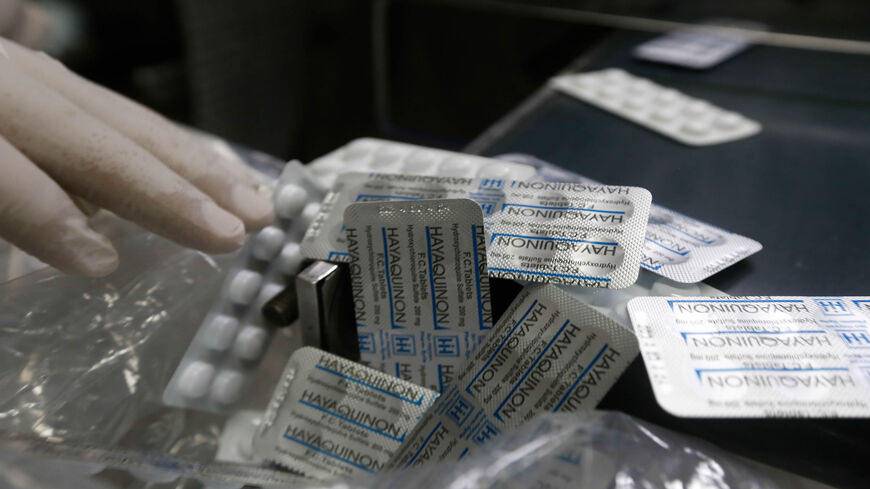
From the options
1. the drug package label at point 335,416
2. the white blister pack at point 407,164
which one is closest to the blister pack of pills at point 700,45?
the white blister pack at point 407,164

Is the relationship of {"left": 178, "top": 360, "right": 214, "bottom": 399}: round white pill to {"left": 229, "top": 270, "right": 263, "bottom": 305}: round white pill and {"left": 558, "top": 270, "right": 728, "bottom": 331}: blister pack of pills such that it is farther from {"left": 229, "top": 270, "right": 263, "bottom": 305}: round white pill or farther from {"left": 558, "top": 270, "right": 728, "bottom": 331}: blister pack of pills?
{"left": 558, "top": 270, "right": 728, "bottom": 331}: blister pack of pills

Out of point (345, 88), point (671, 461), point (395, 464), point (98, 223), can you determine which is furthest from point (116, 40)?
point (671, 461)

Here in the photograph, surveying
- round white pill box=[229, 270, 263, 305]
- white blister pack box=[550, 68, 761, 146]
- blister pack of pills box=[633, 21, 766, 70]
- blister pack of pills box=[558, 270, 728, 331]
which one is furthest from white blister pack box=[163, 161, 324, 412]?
blister pack of pills box=[633, 21, 766, 70]

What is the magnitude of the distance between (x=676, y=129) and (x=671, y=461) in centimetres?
47

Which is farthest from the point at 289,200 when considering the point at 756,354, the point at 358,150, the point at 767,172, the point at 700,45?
the point at 700,45

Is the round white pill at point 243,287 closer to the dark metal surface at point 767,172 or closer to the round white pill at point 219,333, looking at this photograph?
the round white pill at point 219,333

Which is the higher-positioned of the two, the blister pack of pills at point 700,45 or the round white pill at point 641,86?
the blister pack of pills at point 700,45

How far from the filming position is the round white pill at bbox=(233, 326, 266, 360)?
0.46m

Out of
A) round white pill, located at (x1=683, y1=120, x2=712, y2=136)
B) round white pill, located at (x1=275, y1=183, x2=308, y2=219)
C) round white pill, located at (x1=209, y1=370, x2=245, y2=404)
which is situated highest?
round white pill, located at (x1=275, y1=183, x2=308, y2=219)

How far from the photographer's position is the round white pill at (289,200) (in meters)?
0.48

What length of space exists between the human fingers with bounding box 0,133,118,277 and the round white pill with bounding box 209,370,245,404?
112mm

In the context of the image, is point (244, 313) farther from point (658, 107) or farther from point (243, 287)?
point (658, 107)

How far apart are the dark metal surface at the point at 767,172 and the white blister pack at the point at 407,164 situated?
0.15 m

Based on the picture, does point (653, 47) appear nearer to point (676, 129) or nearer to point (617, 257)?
point (676, 129)
